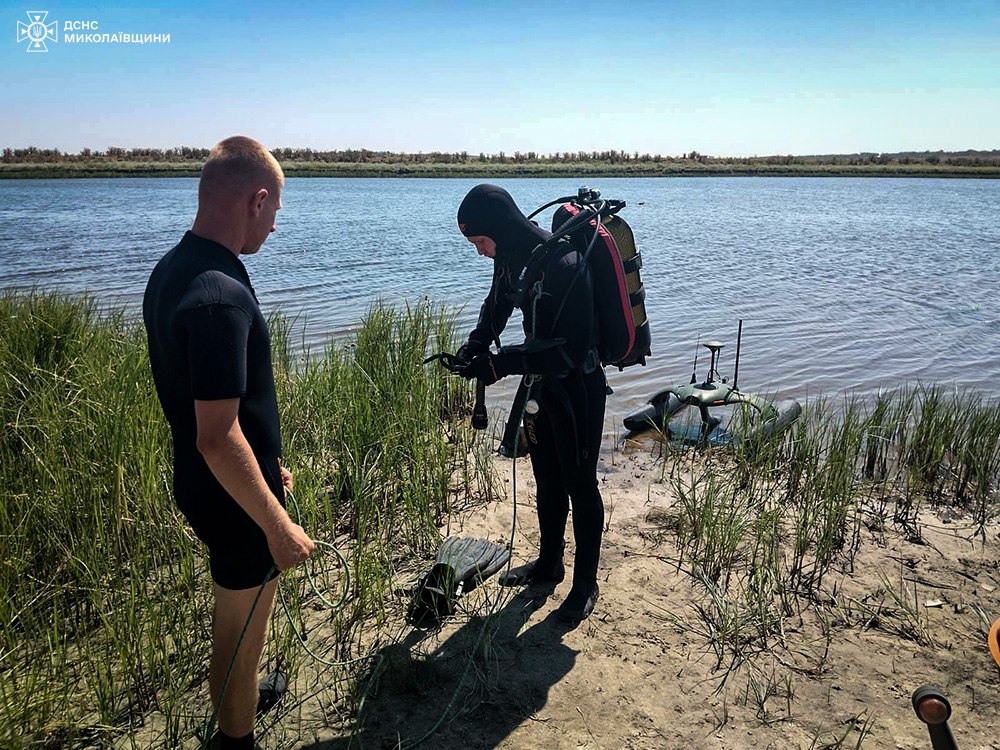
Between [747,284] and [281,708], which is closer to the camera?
[281,708]

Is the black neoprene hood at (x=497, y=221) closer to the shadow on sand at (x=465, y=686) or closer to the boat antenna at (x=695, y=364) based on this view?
the shadow on sand at (x=465, y=686)

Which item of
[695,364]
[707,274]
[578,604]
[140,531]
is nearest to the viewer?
[140,531]

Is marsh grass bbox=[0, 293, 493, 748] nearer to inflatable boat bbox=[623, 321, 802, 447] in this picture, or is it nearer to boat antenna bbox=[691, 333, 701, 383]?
inflatable boat bbox=[623, 321, 802, 447]

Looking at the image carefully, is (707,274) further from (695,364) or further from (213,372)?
(213,372)

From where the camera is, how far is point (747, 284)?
13.7 meters

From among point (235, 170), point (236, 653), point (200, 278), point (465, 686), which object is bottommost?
point (465, 686)

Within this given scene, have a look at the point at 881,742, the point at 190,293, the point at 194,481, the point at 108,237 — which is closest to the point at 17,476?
the point at 194,481

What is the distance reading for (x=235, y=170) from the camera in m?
1.98

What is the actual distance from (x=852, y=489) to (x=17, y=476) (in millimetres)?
4520

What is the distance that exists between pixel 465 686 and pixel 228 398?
5.74 ft

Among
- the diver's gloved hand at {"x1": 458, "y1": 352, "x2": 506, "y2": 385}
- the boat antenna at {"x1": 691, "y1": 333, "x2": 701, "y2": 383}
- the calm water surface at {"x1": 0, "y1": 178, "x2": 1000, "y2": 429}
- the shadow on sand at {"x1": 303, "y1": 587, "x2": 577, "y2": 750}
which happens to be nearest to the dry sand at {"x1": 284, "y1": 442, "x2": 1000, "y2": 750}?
the shadow on sand at {"x1": 303, "y1": 587, "x2": 577, "y2": 750}

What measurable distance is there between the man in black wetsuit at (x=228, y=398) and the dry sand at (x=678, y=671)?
734 mm

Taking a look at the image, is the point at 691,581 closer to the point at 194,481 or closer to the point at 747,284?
the point at 194,481

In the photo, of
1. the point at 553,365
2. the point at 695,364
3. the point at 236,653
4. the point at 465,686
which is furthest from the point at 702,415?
the point at 236,653
